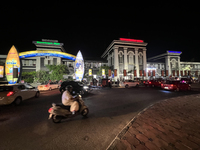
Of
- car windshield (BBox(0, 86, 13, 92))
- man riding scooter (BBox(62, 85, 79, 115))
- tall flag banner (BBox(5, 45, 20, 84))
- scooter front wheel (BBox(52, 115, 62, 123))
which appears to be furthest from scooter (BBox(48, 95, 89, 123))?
tall flag banner (BBox(5, 45, 20, 84))

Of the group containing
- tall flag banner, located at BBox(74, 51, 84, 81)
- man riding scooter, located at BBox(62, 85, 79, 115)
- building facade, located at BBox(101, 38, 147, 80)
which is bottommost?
man riding scooter, located at BBox(62, 85, 79, 115)

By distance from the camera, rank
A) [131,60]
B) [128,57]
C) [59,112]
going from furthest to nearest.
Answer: [131,60] < [128,57] < [59,112]

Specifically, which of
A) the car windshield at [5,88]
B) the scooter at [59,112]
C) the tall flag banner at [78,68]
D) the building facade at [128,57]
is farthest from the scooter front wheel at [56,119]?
the building facade at [128,57]

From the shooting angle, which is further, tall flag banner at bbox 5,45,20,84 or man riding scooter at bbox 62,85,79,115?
tall flag banner at bbox 5,45,20,84

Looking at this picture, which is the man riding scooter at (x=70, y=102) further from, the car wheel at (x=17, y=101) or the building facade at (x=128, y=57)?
the building facade at (x=128, y=57)

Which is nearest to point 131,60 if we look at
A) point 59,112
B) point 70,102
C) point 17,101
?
point 17,101

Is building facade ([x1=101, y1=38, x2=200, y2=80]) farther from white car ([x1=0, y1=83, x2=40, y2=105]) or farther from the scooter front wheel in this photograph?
the scooter front wheel

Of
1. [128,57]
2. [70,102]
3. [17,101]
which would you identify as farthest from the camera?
[128,57]

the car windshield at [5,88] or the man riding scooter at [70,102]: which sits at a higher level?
the car windshield at [5,88]

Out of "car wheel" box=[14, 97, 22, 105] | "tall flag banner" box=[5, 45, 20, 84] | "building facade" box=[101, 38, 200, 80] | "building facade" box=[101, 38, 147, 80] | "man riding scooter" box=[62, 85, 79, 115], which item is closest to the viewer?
"man riding scooter" box=[62, 85, 79, 115]

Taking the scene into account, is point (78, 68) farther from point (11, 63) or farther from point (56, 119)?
point (56, 119)

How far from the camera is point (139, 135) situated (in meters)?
3.03

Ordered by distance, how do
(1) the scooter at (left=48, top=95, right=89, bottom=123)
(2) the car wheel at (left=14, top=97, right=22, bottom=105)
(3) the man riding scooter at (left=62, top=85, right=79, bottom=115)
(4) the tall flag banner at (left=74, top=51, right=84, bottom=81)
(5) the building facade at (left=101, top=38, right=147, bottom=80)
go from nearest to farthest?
(1) the scooter at (left=48, top=95, right=89, bottom=123), (3) the man riding scooter at (left=62, top=85, right=79, bottom=115), (2) the car wheel at (left=14, top=97, right=22, bottom=105), (4) the tall flag banner at (left=74, top=51, right=84, bottom=81), (5) the building facade at (left=101, top=38, right=147, bottom=80)

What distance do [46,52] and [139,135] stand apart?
63.2 ft
